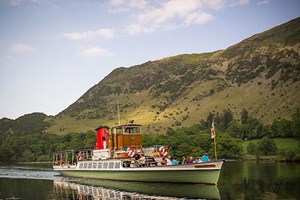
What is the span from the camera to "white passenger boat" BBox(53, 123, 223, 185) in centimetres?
4062

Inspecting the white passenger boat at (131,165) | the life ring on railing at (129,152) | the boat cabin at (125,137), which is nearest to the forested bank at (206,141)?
the boat cabin at (125,137)

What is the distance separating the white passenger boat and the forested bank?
45709mm

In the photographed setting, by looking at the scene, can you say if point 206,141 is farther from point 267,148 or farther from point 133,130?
point 133,130

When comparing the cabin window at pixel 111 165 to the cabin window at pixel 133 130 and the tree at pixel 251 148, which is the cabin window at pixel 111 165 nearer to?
the cabin window at pixel 133 130

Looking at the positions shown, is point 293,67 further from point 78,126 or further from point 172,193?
point 172,193

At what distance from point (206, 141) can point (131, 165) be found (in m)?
62.7

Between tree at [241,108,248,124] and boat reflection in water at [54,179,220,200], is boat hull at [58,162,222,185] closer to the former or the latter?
boat reflection in water at [54,179,220,200]

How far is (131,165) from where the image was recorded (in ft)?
155

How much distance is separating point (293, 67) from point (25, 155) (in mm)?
116712

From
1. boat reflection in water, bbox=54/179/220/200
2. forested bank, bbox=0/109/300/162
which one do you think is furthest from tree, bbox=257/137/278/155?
boat reflection in water, bbox=54/179/220/200

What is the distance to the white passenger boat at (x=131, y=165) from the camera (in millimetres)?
40625

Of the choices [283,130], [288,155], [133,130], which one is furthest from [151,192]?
[283,130]

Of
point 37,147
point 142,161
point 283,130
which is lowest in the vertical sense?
point 142,161

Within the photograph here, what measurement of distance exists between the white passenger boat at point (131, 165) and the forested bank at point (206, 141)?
45709 millimetres
